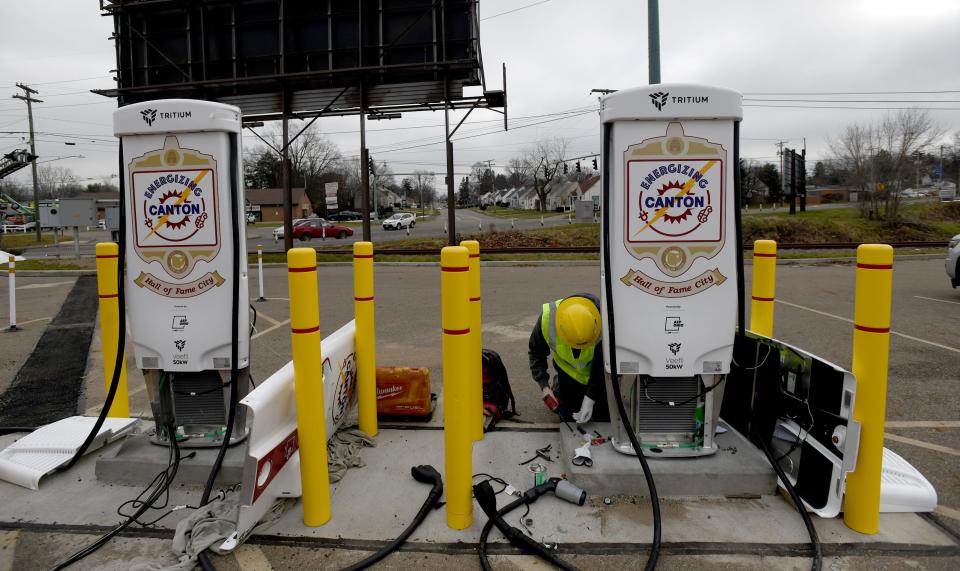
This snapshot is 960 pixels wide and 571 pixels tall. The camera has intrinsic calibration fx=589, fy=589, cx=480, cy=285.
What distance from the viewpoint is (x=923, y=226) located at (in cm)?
3152

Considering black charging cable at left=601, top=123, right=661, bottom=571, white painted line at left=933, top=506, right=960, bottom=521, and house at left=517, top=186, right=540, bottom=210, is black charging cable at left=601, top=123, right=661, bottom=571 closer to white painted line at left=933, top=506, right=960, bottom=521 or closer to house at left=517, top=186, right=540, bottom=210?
white painted line at left=933, top=506, right=960, bottom=521

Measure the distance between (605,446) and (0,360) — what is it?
7990 millimetres

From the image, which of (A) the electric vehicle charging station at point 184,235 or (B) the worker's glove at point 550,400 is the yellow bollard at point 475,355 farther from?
(A) the electric vehicle charging station at point 184,235

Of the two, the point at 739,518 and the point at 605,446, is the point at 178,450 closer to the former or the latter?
the point at 605,446

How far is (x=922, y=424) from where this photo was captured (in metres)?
4.93

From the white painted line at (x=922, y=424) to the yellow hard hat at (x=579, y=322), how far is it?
9.21 feet

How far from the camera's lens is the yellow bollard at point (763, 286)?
4.40m

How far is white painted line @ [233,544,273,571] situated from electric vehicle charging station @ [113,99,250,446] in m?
1.16

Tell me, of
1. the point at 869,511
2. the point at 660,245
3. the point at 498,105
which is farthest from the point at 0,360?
the point at 498,105

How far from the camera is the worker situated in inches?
161

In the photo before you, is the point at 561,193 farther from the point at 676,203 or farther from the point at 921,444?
the point at 676,203

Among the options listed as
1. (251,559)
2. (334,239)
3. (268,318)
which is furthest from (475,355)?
(334,239)

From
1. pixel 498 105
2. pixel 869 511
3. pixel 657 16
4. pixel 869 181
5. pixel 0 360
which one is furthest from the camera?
pixel 869 181

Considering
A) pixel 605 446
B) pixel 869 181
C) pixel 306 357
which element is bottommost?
pixel 605 446
